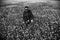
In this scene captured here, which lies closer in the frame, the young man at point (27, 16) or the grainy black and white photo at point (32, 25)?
the grainy black and white photo at point (32, 25)

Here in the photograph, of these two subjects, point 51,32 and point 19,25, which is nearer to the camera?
point 51,32

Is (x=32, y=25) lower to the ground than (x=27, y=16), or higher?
lower

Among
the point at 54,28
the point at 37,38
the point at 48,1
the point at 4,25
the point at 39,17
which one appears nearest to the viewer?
the point at 37,38

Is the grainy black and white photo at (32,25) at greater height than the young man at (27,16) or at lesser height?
lesser

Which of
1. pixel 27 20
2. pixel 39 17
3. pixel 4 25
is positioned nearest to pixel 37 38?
pixel 27 20

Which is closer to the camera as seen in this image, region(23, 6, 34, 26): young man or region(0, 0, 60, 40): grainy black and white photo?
region(0, 0, 60, 40): grainy black and white photo

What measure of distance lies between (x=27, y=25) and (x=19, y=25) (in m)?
0.58

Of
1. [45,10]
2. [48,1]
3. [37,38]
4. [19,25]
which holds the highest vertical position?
[48,1]

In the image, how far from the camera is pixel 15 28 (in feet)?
19.4

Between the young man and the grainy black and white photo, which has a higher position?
the young man

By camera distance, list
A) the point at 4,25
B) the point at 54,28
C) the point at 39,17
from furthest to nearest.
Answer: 1. the point at 39,17
2. the point at 4,25
3. the point at 54,28

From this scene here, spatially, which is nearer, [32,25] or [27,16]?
[27,16]

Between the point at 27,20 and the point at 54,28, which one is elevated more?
the point at 27,20

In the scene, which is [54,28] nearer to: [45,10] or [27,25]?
[27,25]
